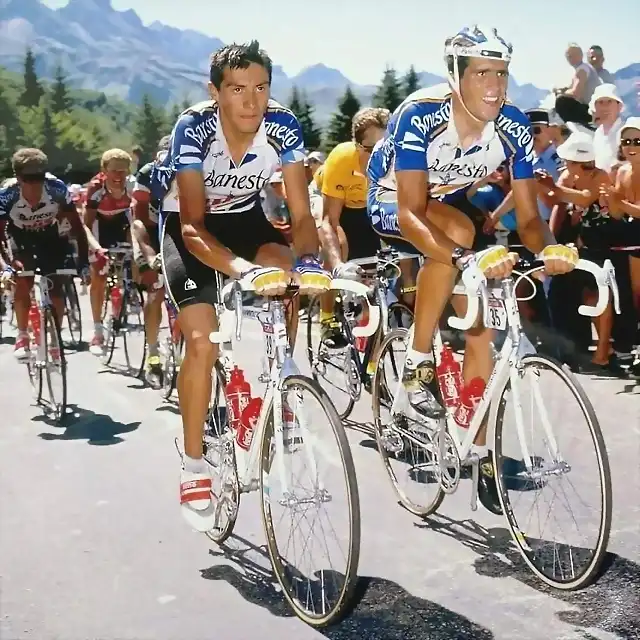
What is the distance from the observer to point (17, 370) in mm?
9453

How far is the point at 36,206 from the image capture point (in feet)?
24.3

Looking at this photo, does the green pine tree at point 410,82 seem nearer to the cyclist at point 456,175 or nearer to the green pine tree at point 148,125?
the cyclist at point 456,175

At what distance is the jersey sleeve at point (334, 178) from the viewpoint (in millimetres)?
6484

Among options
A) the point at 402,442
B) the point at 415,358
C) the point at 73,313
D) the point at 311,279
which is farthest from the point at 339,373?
the point at 73,313

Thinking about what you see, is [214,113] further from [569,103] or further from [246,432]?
[569,103]

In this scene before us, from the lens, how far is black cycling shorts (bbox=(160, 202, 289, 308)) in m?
3.82

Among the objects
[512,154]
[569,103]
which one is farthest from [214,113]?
[569,103]

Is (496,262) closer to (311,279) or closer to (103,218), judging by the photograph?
(311,279)

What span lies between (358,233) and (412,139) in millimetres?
3352

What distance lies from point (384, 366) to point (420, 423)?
23.2 inches

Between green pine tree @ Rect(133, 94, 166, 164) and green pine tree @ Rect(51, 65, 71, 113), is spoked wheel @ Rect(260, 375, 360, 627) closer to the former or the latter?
green pine tree @ Rect(133, 94, 166, 164)

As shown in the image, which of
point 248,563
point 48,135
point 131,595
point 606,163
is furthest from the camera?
point 48,135

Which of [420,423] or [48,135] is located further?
[48,135]

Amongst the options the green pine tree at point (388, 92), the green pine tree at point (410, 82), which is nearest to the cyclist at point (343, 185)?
the green pine tree at point (388, 92)
